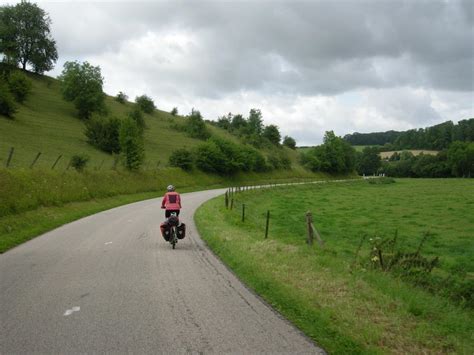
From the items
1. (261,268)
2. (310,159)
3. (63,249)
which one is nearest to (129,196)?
(63,249)

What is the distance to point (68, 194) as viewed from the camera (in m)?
26.3

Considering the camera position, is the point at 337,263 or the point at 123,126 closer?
the point at 337,263

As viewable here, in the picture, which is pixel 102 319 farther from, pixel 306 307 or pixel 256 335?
pixel 306 307

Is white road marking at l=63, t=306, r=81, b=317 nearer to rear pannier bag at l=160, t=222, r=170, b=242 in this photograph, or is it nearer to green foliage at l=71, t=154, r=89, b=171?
rear pannier bag at l=160, t=222, r=170, b=242

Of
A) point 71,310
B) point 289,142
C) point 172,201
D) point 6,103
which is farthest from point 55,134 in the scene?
point 289,142

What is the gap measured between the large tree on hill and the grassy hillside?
Answer: 12.3 ft

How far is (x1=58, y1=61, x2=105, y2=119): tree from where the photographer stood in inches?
2879

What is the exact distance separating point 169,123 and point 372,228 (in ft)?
257

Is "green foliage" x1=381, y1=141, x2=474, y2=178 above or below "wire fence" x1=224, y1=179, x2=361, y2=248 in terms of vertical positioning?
above

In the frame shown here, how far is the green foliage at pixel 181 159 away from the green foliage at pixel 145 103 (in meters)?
44.7

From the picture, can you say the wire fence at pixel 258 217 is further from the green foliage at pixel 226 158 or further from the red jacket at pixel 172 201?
the green foliage at pixel 226 158

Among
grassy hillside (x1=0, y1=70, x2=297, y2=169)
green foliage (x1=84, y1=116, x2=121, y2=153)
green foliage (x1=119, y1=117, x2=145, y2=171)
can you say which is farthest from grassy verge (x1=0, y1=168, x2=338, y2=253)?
green foliage (x1=84, y1=116, x2=121, y2=153)

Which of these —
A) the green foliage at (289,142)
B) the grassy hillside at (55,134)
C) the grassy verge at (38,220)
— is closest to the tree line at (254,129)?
the green foliage at (289,142)

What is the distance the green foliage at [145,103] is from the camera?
10006cm
